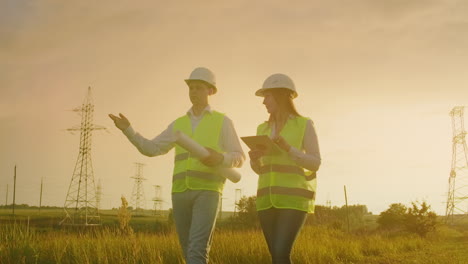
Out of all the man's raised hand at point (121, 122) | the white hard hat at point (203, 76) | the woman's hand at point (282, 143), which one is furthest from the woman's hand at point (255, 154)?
the man's raised hand at point (121, 122)

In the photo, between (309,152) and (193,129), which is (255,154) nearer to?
(309,152)

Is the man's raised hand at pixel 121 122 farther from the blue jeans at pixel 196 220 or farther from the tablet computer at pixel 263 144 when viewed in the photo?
the tablet computer at pixel 263 144

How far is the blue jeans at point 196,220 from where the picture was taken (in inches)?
183

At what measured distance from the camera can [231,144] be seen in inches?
206

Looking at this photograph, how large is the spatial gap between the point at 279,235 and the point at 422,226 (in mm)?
28824

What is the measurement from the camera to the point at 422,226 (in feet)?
99.3

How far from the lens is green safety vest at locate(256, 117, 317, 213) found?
4.72m

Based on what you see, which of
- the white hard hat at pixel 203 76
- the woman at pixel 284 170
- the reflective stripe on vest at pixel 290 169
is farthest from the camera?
the white hard hat at pixel 203 76

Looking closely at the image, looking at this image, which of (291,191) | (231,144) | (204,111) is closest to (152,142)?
(204,111)

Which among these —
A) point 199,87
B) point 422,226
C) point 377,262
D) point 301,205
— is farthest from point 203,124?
point 422,226

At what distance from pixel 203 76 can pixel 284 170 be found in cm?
143

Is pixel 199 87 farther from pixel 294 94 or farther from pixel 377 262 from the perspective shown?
pixel 377 262

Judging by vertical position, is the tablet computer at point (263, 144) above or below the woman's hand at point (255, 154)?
above

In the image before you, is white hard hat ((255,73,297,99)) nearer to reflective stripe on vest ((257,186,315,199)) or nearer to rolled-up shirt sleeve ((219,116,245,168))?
rolled-up shirt sleeve ((219,116,245,168))
